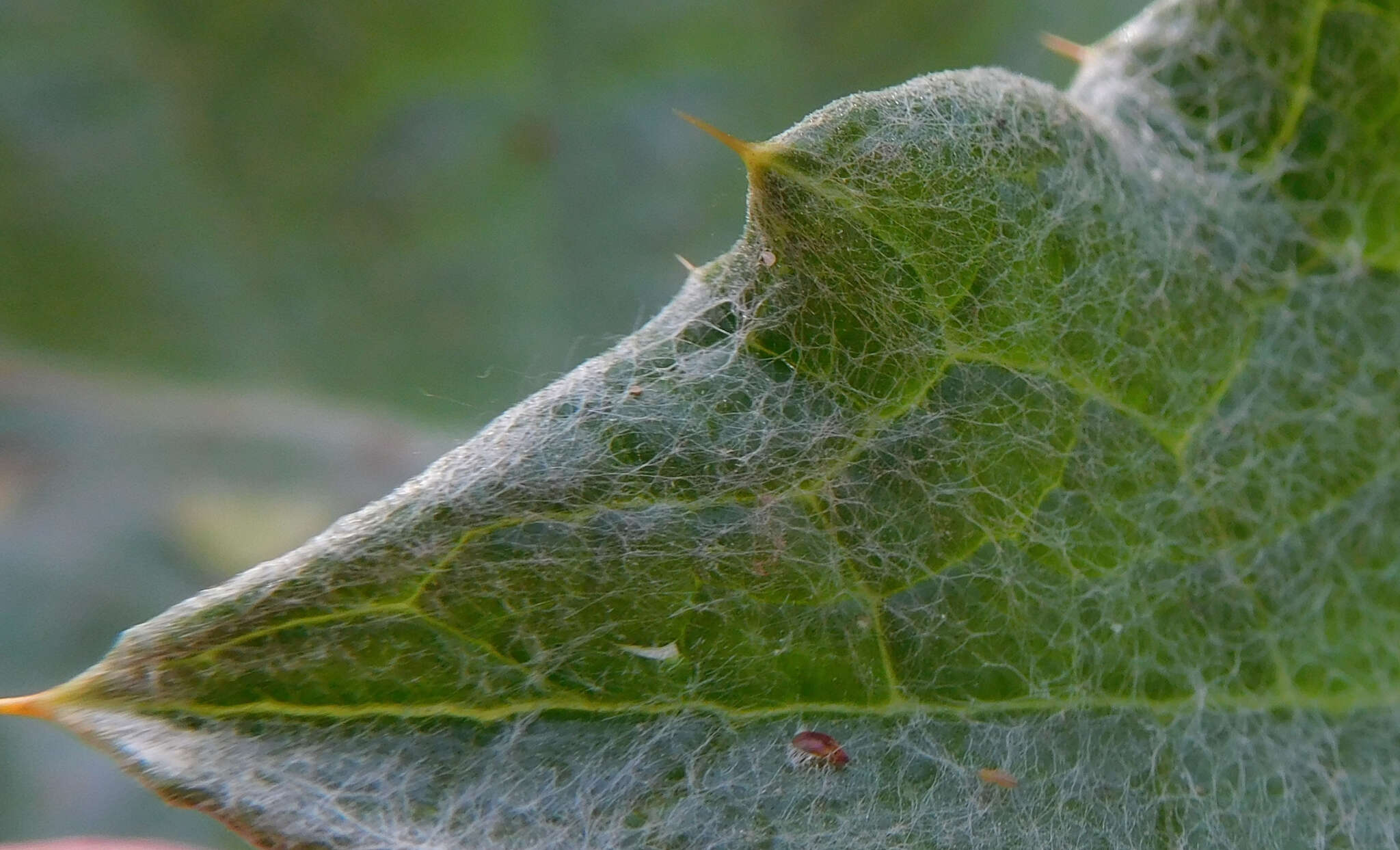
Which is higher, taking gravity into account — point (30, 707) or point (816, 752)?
point (30, 707)

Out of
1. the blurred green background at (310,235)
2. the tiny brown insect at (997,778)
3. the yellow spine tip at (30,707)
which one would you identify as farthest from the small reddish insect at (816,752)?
the blurred green background at (310,235)

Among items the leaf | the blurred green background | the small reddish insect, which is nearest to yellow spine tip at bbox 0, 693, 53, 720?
the leaf

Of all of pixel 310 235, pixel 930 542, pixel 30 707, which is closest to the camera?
pixel 30 707

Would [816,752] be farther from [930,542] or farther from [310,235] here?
[310,235]

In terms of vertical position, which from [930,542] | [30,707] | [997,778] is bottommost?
[997,778]

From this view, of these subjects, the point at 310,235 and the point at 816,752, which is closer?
the point at 816,752

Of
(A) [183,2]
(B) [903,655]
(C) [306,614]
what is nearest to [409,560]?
(C) [306,614]

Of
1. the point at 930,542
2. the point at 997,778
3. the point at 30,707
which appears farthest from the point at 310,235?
the point at 997,778
